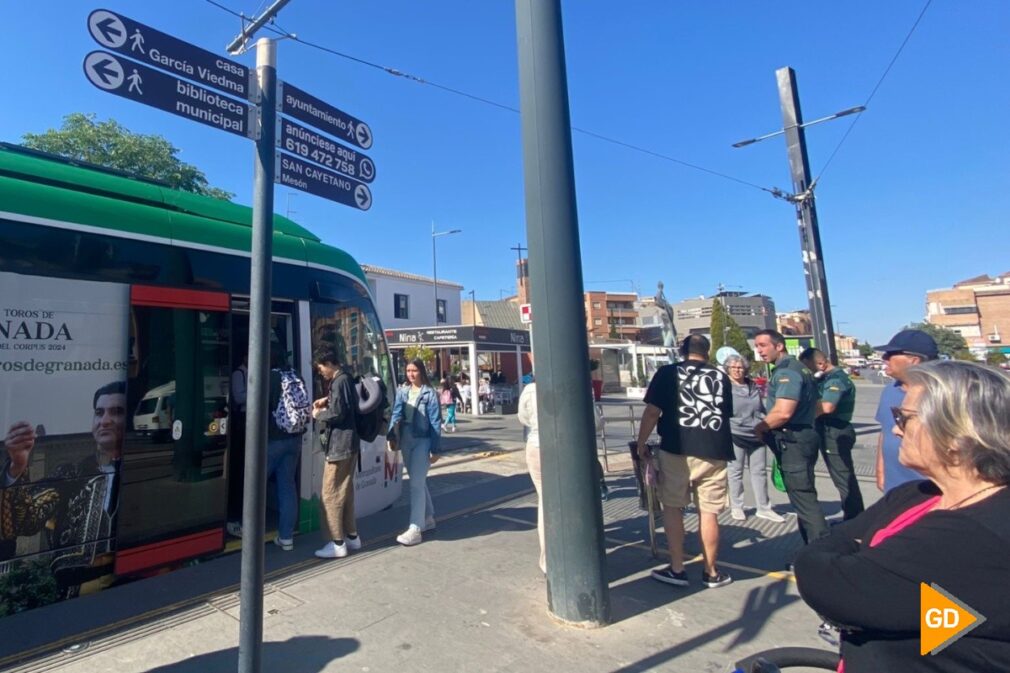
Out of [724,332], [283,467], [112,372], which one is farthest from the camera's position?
[724,332]

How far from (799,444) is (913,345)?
1293 millimetres

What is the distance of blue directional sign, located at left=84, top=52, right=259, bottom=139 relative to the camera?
7.16ft

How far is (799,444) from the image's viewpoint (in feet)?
14.5

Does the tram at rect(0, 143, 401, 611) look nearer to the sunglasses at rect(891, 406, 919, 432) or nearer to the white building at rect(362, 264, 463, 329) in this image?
the sunglasses at rect(891, 406, 919, 432)

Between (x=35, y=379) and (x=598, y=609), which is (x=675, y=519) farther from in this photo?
(x=35, y=379)

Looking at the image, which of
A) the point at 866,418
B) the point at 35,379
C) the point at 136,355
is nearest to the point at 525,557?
the point at 136,355

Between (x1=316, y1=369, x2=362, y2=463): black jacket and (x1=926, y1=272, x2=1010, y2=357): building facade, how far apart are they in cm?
→ 9131

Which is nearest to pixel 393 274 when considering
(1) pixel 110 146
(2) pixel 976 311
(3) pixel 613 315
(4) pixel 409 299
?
(4) pixel 409 299

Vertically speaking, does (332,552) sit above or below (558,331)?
below

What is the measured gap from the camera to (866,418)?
1847cm

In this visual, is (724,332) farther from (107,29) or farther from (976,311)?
(976,311)

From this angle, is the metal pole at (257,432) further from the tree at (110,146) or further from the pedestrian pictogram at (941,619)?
the tree at (110,146)

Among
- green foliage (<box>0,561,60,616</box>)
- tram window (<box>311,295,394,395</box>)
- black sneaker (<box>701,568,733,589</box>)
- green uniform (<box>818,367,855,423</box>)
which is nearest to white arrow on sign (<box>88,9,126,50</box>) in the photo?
green foliage (<box>0,561,60,616</box>)

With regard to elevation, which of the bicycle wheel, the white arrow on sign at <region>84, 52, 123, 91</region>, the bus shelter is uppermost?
the bus shelter
